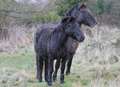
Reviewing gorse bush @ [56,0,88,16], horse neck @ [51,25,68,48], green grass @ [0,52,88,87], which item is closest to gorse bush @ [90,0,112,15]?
gorse bush @ [56,0,88,16]

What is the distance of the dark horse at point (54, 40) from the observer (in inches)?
346

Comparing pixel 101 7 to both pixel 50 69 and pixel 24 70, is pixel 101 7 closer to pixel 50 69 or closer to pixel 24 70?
pixel 24 70

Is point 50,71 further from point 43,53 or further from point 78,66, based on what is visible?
point 78,66

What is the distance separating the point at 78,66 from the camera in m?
12.4

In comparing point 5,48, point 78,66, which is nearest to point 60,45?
point 78,66

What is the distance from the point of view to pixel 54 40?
30.0ft

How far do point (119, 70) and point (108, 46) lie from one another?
4.08 metres

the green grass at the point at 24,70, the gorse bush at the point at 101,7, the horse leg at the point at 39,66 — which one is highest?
the gorse bush at the point at 101,7

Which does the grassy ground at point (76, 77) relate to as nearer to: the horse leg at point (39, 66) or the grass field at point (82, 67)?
the grass field at point (82, 67)

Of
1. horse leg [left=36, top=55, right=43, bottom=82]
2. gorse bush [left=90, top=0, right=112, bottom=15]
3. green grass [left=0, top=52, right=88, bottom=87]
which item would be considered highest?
gorse bush [left=90, top=0, right=112, bottom=15]

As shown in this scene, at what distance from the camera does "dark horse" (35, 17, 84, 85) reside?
880cm

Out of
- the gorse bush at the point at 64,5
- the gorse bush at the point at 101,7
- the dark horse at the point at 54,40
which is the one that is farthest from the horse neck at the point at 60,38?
the gorse bush at the point at 101,7

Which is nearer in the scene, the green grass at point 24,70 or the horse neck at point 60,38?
the horse neck at point 60,38

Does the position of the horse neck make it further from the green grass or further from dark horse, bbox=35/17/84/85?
the green grass
